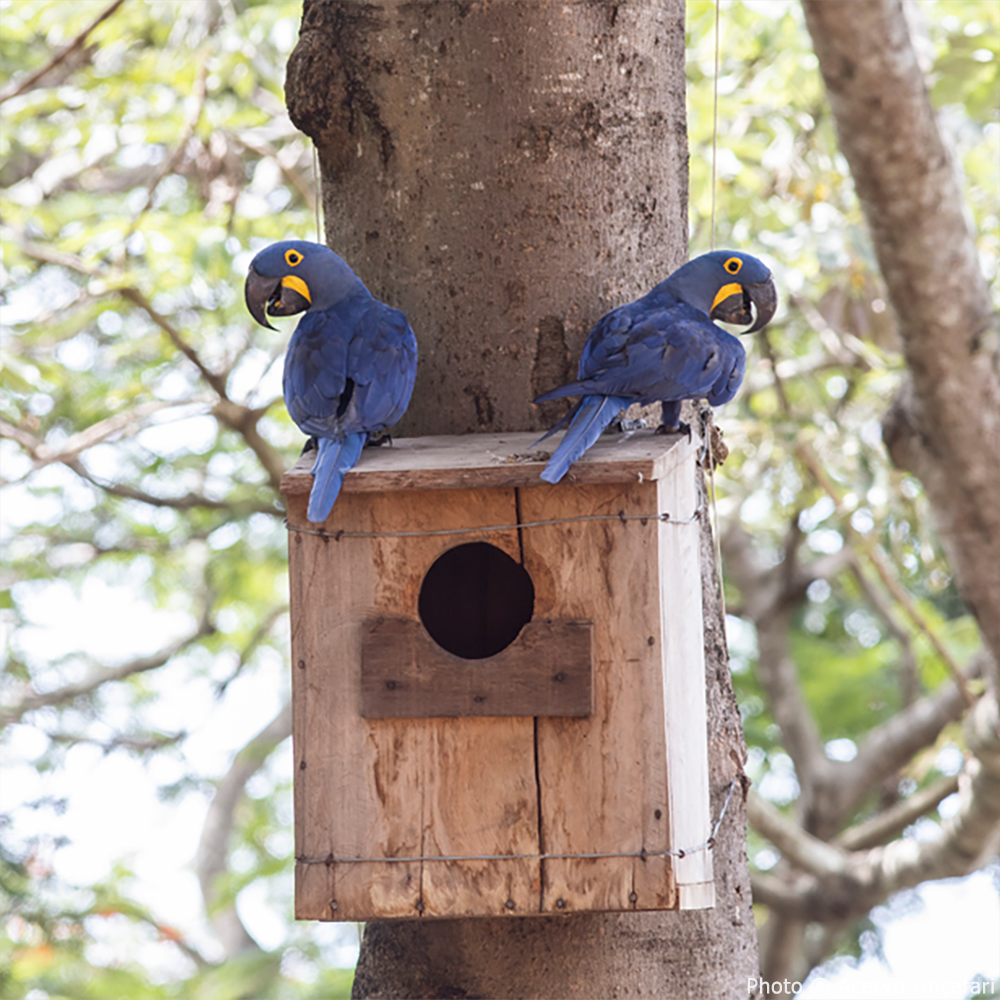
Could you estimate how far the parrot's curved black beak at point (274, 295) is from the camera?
6.33 feet

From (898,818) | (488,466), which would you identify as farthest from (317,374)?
(898,818)

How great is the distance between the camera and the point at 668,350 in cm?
179

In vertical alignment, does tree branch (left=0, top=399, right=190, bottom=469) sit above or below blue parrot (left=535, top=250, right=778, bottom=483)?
below

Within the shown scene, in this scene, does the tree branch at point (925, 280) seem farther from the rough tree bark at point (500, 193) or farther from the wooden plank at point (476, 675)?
the wooden plank at point (476, 675)

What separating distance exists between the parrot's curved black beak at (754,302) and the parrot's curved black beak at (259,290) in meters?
0.74

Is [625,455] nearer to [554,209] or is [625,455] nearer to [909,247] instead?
[554,209]

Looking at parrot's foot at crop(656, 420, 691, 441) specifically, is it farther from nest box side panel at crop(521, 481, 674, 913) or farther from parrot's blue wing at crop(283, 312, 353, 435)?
parrot's blue wing at crop(283, 312, 353, 435)

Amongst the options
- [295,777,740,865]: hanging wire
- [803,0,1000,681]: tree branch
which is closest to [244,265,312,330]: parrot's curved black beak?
[295,777,740,865]: hanging wire

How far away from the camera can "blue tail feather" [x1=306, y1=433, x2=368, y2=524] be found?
1650mm

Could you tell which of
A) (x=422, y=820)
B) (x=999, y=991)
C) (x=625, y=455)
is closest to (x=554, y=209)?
(x=625, y=455)

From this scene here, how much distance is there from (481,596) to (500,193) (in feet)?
2.26

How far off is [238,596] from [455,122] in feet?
19.0

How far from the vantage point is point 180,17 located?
15.6ft

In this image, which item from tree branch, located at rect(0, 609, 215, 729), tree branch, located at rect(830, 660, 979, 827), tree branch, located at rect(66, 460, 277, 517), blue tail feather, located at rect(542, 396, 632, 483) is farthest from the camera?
tree branch, located at rect(0, 609, 215, 729)
